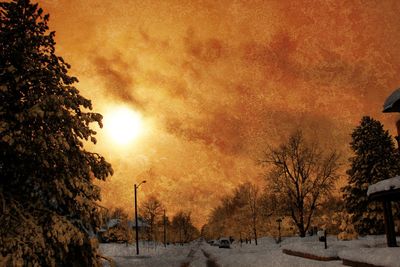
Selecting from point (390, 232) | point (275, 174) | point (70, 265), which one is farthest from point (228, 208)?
point (70, 265)

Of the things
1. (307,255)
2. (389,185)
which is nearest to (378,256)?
(389,185)

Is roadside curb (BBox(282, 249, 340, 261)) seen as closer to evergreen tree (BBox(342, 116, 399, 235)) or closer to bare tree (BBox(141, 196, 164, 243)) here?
evergreen tree (BBox(342, 116, 399, 235))

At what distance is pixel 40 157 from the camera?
9.04m

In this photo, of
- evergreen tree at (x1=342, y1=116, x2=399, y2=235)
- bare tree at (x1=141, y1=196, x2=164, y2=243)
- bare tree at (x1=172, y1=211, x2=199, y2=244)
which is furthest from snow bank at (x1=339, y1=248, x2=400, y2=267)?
bare tree at (x1=172, y1=211, x2=199, y2=244)

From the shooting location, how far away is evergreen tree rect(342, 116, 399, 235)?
36.0m

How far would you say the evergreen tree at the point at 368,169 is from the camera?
36031mm

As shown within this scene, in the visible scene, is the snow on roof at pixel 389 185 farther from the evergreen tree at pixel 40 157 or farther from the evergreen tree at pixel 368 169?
the evergreen tree at pixel 368 169

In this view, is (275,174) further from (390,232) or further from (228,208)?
(228,208)

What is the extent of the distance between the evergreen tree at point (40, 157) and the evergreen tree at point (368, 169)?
3171 centimetres

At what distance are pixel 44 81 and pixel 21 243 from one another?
12.1 feet

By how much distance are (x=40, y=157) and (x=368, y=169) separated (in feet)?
111

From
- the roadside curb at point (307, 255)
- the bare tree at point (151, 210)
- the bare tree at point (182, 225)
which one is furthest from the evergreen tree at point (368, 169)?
the bare tree at point (182, 225)

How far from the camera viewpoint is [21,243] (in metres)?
8.12

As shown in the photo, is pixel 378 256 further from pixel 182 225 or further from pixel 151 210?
pixel 182 225
